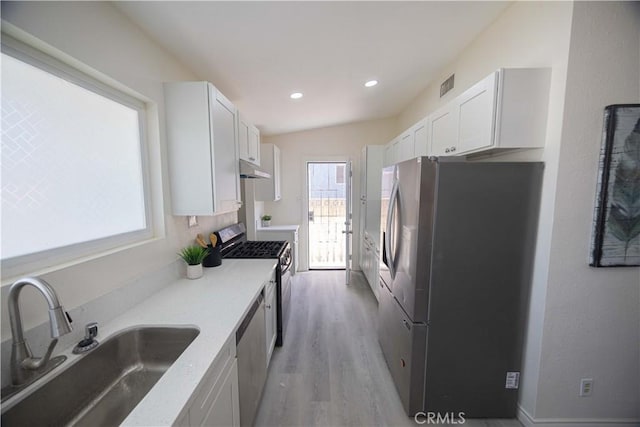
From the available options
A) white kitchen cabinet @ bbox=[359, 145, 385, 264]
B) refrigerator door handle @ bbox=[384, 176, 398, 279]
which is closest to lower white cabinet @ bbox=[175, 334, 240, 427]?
refrigerator door handle @ bbox=[384, 176, 398, 279]

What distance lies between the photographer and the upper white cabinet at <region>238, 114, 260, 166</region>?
7.32ft

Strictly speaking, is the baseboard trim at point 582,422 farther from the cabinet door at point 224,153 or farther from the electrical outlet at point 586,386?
the cabinet door at point 224,153

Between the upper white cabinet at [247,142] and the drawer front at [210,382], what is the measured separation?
161cm

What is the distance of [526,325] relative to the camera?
1.60m

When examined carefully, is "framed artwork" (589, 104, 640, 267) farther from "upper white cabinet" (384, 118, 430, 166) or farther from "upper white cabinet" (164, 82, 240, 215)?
"upper white cabinet" (164, 82, 240, 215)

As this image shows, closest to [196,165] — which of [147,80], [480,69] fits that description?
[147,80]

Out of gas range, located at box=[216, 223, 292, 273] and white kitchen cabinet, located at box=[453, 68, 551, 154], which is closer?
white kitchen cabinet, located at box=[453, 68, 551, 154]

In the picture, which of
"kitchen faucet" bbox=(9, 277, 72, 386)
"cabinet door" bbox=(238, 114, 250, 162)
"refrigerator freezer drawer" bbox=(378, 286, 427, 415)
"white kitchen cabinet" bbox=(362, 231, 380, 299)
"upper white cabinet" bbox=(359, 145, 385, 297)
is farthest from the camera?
"upper white cabinet" bbox=(359, 145, 385, 297)

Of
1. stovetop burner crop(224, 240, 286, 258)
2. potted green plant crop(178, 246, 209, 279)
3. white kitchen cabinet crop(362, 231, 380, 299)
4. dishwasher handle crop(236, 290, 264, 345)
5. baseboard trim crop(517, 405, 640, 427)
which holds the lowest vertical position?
baseboard trim crop(517, 405, 640, 427)

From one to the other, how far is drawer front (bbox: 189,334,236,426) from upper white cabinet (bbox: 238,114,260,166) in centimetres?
161

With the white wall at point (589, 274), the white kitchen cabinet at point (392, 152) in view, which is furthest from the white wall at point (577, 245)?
the white kitchen cabinet at point (392, 152)

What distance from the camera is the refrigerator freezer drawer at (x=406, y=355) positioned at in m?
1.61

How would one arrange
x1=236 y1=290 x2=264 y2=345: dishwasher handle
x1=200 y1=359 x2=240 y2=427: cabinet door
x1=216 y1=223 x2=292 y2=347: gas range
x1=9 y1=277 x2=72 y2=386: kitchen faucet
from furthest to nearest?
x1=216 y1=223 x2=292 y2=347: gas range
x1=236 y1=290 x2=264 y2=345: dishwasher handle
x1=200 y1=359 x2=240 y2=427: cabinet door
x1=9 y1=277 x2=72 y2=386: kitchen faucet

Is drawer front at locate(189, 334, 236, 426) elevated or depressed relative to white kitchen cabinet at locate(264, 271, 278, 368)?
elevated
